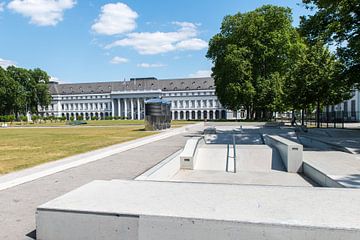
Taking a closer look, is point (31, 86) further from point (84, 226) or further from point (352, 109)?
point (84, 226)

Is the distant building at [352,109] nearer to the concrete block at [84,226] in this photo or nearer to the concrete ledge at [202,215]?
the concrete ledge at [202,215]

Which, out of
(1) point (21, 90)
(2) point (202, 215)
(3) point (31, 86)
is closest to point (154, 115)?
(2) point (202, 215)

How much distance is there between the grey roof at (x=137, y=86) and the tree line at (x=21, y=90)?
40.0m

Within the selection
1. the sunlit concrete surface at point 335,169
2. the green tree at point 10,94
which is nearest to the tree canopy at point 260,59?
the sunlit concrete surface at point 335,169

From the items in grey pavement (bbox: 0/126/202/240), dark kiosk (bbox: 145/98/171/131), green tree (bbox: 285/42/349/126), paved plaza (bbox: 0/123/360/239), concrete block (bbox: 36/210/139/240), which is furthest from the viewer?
dark kiosk (bbox: 145/98/171/131)

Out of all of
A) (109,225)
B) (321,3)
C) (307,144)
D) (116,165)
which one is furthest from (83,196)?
(321,3)

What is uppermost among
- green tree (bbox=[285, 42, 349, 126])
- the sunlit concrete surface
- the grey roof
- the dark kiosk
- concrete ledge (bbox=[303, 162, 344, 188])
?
the grey roof

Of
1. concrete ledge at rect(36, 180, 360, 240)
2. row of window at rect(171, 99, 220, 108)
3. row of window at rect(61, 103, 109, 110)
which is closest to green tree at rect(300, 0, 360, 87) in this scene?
concrete ledge at rect(36, 180, 360, 240)

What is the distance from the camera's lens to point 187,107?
5059 inches

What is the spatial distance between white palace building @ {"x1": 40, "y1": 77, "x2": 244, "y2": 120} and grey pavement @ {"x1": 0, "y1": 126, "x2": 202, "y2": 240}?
106m

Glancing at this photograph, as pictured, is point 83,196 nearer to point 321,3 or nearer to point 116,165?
point 116,165

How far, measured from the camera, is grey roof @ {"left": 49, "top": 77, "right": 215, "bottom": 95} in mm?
129000

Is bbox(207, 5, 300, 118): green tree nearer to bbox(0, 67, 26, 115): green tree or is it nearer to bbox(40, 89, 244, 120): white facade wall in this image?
→ bbox(0, 67, 26, 115): green tree

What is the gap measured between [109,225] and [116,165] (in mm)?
6879
